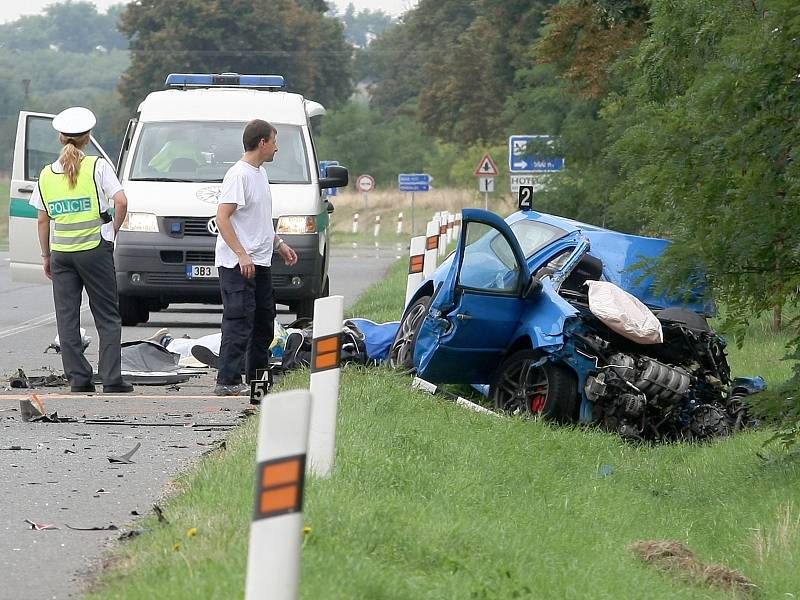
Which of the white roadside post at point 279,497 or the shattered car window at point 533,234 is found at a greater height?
the white roadside post at point 279,497

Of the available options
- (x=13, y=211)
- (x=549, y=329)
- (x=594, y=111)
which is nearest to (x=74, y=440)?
(x=549, y=329)

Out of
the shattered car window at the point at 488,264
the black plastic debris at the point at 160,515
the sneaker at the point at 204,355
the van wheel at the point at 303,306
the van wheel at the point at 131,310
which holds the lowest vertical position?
the van wheel at the point at 131,310

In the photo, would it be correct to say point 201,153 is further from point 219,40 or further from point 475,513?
point 219,40

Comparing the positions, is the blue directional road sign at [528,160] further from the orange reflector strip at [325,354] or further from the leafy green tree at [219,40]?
the leafy green tree at [219,40]

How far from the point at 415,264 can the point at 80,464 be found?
7127 mm

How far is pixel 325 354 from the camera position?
7375 mm

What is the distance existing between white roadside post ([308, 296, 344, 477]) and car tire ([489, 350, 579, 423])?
152 inches

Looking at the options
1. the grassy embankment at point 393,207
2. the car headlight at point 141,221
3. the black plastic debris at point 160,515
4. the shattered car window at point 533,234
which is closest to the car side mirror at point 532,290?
the shattered car window at point 533,234

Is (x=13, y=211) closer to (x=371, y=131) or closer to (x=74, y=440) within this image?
(x=74, y=440)

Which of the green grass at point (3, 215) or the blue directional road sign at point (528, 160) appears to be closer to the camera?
the blue directional road sign at point (528, 160)

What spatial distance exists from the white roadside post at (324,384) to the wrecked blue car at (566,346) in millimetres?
3486

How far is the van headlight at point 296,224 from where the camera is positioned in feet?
53.8

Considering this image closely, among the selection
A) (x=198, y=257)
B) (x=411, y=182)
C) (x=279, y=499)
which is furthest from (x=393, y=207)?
(x=279, y=499)

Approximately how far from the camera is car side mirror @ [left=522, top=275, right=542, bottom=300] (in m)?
11.1
